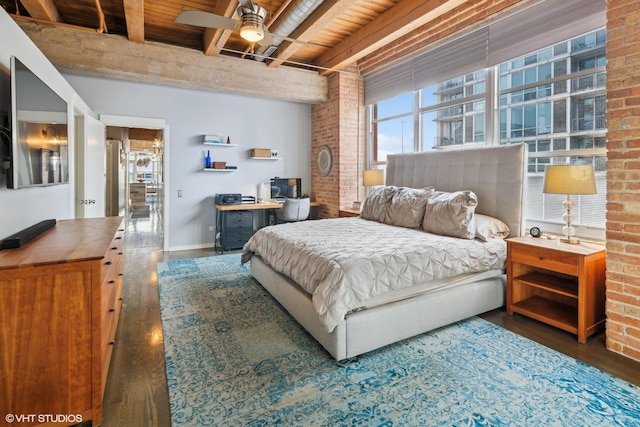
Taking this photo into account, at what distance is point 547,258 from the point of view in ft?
9.02

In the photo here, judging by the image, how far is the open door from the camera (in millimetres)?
4184

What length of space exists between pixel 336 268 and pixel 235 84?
4.14 metres

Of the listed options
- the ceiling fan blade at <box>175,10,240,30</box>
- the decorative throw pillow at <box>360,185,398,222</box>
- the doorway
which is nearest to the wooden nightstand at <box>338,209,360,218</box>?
the decorative throw pillow at <box>360,185,398,222</box>

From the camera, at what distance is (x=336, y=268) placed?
2340mm

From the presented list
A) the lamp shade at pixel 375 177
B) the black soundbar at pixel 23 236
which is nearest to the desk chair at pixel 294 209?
the lamp shade at pixel 375 177

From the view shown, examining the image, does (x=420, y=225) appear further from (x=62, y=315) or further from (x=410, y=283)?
(x=62, y=315)

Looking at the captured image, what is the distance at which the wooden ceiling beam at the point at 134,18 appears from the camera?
3546 millimetres

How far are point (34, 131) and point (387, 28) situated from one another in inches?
155

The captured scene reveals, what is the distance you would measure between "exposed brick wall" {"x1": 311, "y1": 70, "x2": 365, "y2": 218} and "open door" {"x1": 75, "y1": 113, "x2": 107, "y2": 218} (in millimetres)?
3680

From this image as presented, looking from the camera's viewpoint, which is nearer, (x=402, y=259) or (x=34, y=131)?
(x=34, y=131)

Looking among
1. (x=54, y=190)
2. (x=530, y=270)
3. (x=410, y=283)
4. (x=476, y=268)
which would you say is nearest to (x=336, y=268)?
(x=410, y=283)

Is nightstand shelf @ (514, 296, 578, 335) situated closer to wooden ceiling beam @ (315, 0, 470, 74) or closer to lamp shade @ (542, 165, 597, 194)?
lamp shade @ (542, 165, 597, 194)

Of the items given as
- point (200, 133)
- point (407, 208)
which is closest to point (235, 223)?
point (200, 133)

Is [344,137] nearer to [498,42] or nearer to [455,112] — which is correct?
[455,112]
